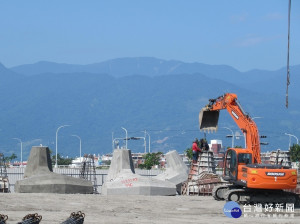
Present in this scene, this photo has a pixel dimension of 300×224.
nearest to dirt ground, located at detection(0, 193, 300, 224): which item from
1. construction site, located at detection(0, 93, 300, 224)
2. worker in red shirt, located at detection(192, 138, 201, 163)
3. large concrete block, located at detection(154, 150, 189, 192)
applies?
construction site, located at detection(0, 93, 300, 224)

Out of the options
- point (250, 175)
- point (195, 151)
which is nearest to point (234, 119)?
point (250, 175)

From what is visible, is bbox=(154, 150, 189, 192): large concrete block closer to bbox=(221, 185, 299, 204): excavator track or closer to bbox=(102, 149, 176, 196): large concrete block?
bbox=(102, 149, 176, 196): large concrete block

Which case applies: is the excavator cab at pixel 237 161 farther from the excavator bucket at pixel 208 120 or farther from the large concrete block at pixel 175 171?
the large concrete block at pixel 175 171

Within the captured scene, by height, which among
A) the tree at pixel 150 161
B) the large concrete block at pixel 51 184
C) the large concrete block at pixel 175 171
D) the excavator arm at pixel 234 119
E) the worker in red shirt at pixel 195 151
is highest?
the tree at pixel 150 161

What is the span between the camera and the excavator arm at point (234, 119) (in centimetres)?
2892

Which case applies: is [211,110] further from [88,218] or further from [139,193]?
[88,218]

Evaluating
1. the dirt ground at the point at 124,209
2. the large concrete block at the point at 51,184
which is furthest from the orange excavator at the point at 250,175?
the large concrete block at the point at 51,184

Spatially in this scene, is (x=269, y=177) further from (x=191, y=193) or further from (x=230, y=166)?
(x=191, y=193)

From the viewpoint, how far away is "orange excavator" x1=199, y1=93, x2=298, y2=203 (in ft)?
87.2

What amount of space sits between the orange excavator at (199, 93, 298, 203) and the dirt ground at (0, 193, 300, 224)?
92 cm

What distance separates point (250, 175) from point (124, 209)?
4621mm

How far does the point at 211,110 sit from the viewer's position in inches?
1293

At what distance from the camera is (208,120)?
33.2m

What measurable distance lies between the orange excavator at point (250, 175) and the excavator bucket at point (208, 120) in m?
1.19
